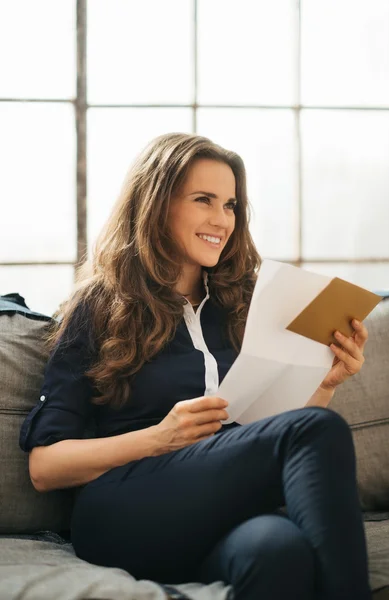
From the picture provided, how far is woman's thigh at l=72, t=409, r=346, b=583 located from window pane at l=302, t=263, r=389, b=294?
53.2 inches

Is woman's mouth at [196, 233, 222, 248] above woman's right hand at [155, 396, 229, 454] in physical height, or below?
above

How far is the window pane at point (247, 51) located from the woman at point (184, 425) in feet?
2.50

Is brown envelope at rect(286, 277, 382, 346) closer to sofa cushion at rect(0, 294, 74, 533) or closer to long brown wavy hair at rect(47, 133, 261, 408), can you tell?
long brown wavy hair at rect(47, 133, 261, 408)

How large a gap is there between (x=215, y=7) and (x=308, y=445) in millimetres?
1758

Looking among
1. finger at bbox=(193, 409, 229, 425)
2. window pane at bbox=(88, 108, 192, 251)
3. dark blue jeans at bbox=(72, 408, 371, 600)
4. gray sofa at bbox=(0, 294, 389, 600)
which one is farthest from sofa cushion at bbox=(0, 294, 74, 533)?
window pane at bbox=(88, 108, 192, 251)

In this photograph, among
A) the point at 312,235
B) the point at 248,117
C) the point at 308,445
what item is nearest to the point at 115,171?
the point at 248,117

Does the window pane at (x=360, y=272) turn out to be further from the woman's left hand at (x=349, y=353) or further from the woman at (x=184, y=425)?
the woman's left hand at (x=349, y=353)

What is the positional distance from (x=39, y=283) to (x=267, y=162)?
2.84 feet

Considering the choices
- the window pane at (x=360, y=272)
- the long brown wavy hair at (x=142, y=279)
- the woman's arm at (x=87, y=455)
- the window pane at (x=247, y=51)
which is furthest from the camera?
the window pane at (x=360, y=272)

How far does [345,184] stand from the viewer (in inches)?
106

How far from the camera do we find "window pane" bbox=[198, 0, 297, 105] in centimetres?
259

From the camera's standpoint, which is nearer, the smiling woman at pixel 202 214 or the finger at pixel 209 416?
the finger at pixel 209 416

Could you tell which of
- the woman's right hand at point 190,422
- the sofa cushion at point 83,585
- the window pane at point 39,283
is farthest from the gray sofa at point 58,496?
the window pane at point 39,283

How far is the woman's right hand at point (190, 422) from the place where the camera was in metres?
1.50
